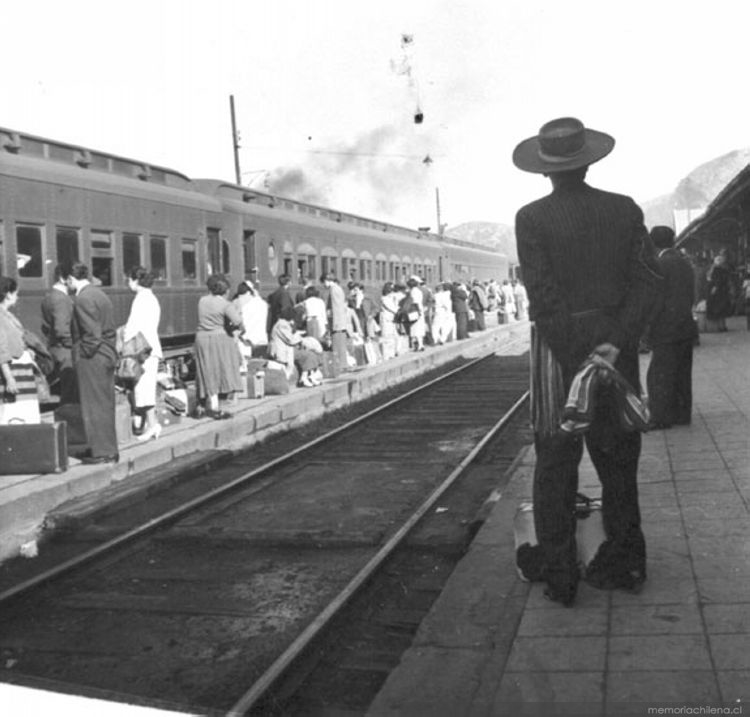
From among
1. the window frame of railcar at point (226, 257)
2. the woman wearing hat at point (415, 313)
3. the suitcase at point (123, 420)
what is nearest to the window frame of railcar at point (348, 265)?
the woman wearing hat at point (415, 313)

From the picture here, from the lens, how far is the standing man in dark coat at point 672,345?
28.9 feet

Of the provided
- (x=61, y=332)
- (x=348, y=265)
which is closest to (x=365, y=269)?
(x=348, y=265)

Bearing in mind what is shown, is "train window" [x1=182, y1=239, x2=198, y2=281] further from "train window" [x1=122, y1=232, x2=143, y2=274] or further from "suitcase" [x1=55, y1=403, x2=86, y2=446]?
"suitcase" [x1=55, y1=403, x2=86, y2=446]

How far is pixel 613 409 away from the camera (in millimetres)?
4184

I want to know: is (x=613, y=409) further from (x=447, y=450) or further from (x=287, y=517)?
(x=447, y=450)

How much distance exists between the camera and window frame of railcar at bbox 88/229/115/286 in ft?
44.7

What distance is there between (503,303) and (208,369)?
27177 mm

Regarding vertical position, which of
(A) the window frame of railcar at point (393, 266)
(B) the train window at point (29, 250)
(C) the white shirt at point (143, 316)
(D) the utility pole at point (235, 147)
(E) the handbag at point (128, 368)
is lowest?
(E) the handbag at point (128, 368)

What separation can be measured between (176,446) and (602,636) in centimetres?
658

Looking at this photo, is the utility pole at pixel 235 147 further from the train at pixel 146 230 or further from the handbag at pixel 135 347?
the handbag at pixel 135 347

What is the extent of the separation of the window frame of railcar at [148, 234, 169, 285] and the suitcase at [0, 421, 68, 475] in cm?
704

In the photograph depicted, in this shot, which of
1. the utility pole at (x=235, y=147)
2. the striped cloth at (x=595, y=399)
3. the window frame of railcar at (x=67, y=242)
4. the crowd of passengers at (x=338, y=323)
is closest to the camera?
the striped cloth at (x=595, y=399)

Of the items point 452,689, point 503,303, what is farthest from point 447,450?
point 503,303

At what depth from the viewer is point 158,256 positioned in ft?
50.6
